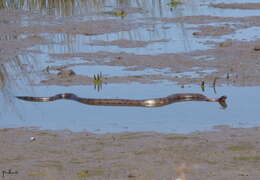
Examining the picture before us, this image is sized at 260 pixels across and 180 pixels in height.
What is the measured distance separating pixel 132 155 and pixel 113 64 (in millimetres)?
4177

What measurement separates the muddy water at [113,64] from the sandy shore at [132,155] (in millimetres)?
366

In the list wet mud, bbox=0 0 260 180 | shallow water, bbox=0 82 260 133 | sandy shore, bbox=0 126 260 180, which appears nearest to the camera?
sandy shore, bbox=0 126 260 180

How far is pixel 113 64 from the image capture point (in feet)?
35.4

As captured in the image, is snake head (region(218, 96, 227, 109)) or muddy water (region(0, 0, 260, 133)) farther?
snake head (region(218, 96, 227, 109))

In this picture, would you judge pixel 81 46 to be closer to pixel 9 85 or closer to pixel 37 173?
pixel 9 85

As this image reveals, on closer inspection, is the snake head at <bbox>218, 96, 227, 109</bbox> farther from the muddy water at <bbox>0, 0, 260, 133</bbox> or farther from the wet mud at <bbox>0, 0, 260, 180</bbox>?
the wet mud at <bbox>0, 0, 260, 180</bbox>

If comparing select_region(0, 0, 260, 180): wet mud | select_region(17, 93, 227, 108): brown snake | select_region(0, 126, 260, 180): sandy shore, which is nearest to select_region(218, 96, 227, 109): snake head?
A: select_region(17, 93, 227, 108): brown snake

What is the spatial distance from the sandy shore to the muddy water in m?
0.37

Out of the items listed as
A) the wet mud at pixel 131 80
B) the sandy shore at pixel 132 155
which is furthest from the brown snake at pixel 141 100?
the sandy shore at pixel 132 155

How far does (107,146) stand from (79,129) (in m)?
0.76

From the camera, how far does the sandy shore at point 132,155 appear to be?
20.3ft

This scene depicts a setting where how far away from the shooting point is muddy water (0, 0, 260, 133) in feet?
26.8

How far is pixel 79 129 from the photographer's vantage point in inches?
306

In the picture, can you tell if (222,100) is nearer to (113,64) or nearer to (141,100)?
(141,100)
